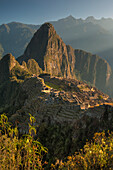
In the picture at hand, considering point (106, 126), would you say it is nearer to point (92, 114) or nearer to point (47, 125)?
point (92, 114)

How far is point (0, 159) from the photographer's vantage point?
184 inches

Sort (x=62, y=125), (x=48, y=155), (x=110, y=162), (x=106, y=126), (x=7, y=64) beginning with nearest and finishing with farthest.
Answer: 1. (x=110, y=162)
2. (x=48, y=155)
3. (x=106, y=126)
4. (x=62, y=125)
5. (x=7, y=64)

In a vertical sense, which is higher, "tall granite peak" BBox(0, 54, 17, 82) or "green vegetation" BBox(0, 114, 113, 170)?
"tall granite peak" BBox(0, 54, 17, 82)

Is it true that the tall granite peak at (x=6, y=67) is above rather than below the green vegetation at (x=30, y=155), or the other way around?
above

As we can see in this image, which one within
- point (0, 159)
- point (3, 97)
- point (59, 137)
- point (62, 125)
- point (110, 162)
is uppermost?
point (0, 159)

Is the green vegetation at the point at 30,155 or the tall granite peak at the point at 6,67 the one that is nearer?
the green vegetation at the point at 30,155

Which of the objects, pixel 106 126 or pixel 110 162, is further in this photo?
pixel 106 126

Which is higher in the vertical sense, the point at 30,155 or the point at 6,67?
the point at 6,67

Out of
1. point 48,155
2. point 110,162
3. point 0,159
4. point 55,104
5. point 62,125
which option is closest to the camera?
point 0,159

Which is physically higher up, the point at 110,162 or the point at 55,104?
the point at 110,162

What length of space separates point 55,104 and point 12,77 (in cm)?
14437

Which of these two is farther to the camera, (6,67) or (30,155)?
(6,67)

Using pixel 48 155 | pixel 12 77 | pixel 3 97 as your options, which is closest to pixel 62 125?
pixel 48 155

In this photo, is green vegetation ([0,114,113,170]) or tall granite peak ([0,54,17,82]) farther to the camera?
tall granite peak ([0,54,17,82])
